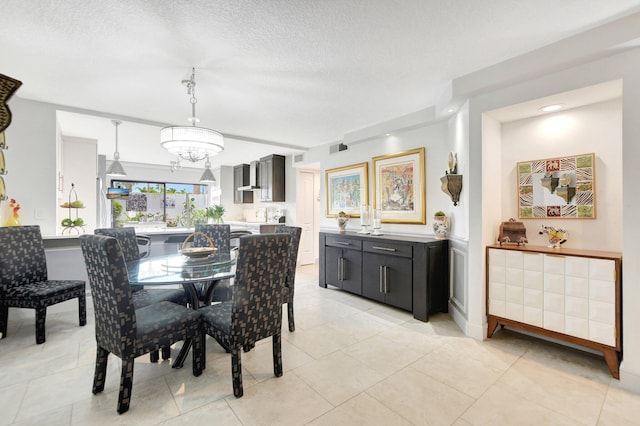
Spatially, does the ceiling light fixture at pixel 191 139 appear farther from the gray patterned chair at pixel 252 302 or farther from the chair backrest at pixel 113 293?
the gray patterned chair at pixel 252 302

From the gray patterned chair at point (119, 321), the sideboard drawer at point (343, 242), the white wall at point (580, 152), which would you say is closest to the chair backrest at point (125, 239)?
the gray patterned chair at point (119, 321)

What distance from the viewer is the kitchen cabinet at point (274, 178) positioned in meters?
6.54

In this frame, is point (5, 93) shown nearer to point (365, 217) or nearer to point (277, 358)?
point (277, 358)

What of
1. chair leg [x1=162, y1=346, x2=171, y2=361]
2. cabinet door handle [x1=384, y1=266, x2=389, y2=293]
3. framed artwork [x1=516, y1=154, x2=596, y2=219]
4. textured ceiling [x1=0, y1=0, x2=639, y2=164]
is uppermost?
textured ceiling [x1=0, y1=0, x2=639, y2=164]

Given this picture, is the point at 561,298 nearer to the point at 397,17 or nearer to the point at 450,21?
the point at 450,21

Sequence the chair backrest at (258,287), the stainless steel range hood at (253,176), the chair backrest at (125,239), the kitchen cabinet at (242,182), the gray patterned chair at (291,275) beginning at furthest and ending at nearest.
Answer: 1. the kitchen cabinet at (242,182)
2. the stainless steel range hood at (253,176)
3. the chair backrest at (125,239)
4. the gray patterned chair at (291,275)
5. the chair backrest at (258,287)

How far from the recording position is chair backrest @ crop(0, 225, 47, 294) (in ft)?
9.33

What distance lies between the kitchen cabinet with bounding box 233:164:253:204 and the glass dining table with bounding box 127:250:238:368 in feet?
16.0

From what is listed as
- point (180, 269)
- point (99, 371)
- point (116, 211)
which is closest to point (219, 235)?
point (180, 269)

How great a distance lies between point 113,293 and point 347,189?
12.6 feet

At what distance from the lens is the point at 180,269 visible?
7.74 ft

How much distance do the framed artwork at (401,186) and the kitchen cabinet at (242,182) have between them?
4312mm

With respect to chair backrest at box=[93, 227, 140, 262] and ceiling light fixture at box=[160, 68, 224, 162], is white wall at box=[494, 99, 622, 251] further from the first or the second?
chair backrest at box=[93, 227, 140, 262]

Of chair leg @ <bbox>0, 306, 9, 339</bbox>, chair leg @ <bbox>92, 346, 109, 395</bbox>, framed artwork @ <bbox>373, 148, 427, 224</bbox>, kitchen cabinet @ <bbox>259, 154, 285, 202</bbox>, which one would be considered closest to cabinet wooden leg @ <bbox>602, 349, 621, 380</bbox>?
framed artwork @ <bbox>373, 148, 427, 224</bbox>
